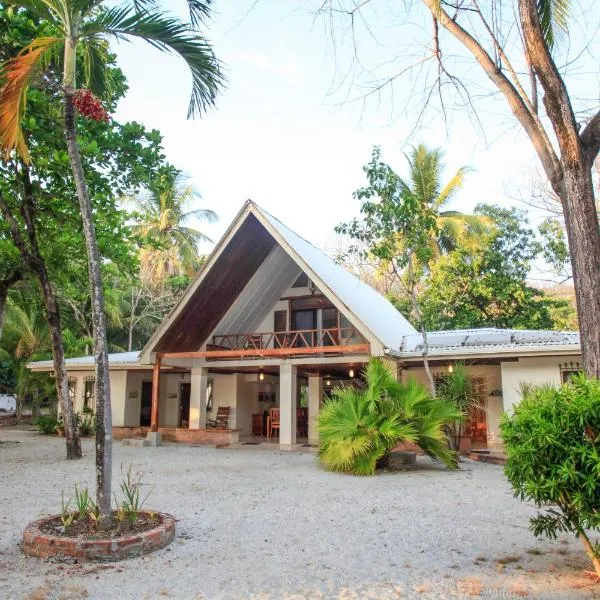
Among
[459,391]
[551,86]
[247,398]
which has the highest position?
[551,86]

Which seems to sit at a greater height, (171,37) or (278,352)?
(171,37)

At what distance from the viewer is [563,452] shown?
3.66m

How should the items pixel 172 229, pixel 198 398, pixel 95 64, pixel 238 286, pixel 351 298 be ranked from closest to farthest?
pixel 95 64 → pixel 351 298 → pixel 238 286 → pixel 198 398 → pixel 172 229

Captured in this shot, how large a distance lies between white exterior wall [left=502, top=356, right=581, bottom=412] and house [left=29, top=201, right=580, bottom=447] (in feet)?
0.08

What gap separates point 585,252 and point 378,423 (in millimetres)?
5427

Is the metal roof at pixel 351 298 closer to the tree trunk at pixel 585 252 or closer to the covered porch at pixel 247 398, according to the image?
the covered porch at pixel 247 398

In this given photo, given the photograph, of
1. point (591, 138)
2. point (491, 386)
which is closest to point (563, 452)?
point (591, 138)

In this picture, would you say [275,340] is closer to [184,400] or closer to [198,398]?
[198,398]

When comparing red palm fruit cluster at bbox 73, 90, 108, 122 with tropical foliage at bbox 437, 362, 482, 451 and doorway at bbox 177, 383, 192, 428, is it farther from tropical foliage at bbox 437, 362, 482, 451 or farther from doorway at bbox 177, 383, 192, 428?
doorway at bbox 177, 383, 192, 428

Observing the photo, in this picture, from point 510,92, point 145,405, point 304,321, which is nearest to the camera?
point 510,92

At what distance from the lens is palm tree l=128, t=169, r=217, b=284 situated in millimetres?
27656

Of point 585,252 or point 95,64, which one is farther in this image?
point 95,64

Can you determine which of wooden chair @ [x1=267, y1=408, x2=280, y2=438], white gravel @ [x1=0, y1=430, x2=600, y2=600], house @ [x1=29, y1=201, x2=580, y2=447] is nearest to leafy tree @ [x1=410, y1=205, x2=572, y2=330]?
house @ [x1=29, y1=201, x2=580, y2=447]

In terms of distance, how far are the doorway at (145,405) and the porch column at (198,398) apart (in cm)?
412
